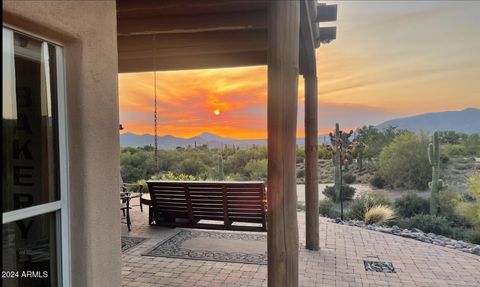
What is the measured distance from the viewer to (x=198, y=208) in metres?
5.69

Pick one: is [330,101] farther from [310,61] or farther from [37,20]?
[37,20]

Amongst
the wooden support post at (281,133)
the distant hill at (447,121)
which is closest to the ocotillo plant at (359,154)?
the distant hill at (447,121)

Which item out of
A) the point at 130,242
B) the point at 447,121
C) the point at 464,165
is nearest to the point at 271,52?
the point at 130,242

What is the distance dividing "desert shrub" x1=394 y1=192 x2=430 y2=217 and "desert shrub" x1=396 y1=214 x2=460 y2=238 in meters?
1.19

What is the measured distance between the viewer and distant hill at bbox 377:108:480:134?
466 inches

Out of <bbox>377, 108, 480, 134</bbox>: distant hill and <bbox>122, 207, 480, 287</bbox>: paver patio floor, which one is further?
<bbox>377, 108, 480, 134</bbox>: distant hill

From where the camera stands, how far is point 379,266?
431cm

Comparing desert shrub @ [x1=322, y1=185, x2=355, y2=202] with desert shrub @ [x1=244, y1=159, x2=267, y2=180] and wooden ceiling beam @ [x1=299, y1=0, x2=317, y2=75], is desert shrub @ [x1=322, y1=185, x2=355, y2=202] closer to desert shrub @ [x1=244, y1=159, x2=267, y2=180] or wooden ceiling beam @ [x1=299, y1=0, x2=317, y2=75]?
desert shrub @ [x1=244, y1=159, x2=267, y2=180]

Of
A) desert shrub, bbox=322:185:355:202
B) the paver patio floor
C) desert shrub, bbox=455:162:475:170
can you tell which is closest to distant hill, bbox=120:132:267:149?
desert shrub, bbox=322:185:355:202

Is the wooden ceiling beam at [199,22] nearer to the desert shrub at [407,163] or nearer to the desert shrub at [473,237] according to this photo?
the desert shrub at [473,237]

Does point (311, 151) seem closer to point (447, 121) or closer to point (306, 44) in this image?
point (306, 44)

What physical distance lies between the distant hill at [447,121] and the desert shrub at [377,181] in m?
2.27

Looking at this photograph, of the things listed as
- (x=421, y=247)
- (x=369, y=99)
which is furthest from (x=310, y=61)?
(x=369, y=99)

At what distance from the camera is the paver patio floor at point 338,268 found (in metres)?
3.83
